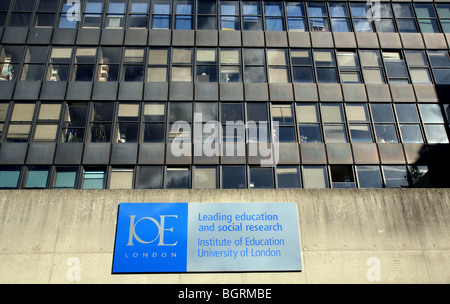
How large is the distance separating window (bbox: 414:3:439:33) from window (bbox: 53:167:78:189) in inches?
771

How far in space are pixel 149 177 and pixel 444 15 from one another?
60.6ft

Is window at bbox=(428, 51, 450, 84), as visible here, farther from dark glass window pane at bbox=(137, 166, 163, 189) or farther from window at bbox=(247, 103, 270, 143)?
dark glass window pane at bbox=(137, 166, 163, 189)

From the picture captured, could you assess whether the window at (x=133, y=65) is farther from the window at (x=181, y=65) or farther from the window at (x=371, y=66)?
the window at (x=371, y=66)

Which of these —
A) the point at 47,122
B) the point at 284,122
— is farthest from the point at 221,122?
the point at 47,122

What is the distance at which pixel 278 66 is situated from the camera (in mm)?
18125

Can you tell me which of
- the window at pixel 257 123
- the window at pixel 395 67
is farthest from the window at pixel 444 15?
the window at pixel 257 123

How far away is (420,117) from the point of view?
17250 mm

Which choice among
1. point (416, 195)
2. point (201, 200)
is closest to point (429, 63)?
point (416, 195)

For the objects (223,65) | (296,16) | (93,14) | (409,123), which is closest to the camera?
(409,123)

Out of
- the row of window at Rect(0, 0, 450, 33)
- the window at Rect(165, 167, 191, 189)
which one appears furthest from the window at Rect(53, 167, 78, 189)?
the row of window at Rect(0, 0, 450, 33)

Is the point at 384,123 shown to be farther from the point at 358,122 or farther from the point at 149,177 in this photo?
the point at 149,177

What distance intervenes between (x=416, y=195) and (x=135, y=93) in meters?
13.1

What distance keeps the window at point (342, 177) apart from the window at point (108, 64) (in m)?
11.5

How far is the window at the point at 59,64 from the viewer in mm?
17391
